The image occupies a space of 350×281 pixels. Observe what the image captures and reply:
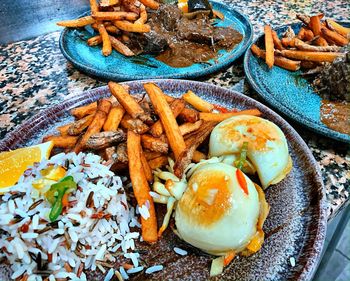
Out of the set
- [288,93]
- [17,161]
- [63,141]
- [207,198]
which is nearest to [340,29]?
[288,93]

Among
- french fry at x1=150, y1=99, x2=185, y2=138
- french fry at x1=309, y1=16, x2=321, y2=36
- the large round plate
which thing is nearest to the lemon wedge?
the large round plate

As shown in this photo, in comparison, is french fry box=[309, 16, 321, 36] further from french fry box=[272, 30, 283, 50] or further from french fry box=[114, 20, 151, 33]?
french fry box=[114, 20, 151, 33]

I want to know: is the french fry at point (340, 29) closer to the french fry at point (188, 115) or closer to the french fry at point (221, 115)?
the french fry at point (221, 115)

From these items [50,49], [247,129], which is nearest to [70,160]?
[247,129]

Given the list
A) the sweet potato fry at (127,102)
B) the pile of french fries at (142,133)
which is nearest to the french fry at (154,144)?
the pile of french fries at (142,133)

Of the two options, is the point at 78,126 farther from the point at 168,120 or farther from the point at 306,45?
the point at 306,45

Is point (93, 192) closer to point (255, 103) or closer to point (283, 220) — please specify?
point (283, 220)
